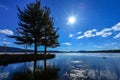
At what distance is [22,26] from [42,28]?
452 cm

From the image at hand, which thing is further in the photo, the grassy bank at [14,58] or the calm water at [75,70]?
the grassy bank at [14,58]

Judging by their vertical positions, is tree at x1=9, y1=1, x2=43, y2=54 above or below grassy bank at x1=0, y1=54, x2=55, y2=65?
above

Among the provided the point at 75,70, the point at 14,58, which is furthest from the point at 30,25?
the point at 75,70

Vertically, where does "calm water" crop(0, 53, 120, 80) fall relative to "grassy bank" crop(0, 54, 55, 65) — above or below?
below

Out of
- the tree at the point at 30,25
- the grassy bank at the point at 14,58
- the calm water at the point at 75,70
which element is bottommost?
the calm water at the point at 75,70

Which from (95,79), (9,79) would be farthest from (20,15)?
(95,79)

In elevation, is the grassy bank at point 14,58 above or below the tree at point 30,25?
below

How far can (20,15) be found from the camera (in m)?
30.5

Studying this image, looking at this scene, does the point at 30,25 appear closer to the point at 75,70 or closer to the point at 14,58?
the point at 14,58

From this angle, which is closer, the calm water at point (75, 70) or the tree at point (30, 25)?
the calm water at point (75, 70)

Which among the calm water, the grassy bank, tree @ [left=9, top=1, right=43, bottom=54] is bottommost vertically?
the calm water

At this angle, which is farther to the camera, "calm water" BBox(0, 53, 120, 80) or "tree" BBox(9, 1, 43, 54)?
"tree" BBox(9, 1, 43, 54)

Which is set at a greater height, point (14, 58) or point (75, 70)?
point (14, 58)

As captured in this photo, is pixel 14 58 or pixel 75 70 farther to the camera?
pixel 14 58
